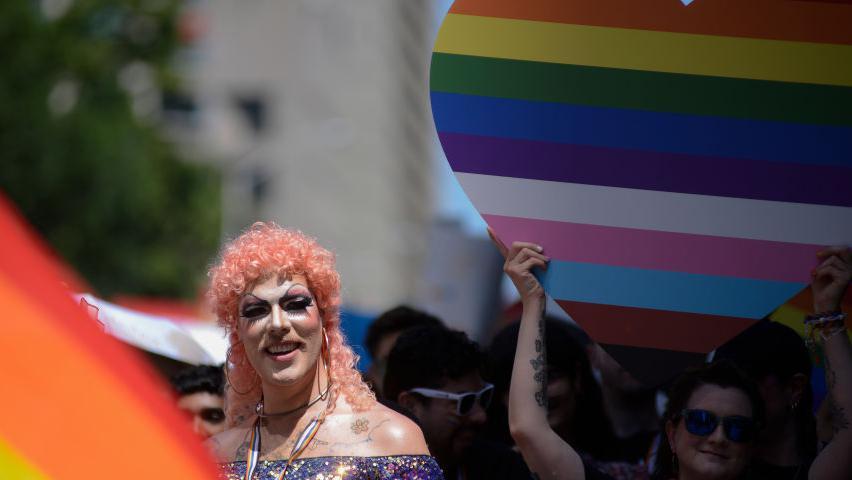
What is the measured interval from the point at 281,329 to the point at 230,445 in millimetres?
397

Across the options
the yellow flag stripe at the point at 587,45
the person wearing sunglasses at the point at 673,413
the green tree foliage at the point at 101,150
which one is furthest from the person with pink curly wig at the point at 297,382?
the green tree foliage at the point at 101,150

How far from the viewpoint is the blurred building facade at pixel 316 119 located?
51.6 meters

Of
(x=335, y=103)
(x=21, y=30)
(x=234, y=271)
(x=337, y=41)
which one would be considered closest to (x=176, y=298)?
(x=21, y=30)

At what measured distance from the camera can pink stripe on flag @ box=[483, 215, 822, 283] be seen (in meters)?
3.44

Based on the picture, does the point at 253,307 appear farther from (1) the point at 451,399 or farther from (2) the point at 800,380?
(2) the point at 800,380

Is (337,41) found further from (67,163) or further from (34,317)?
(34,317)

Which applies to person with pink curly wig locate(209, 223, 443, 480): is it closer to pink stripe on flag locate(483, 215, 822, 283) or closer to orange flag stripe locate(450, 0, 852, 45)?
pink stripe on flag locate(483, 215, 822, 283)

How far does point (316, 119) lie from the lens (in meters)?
54.0

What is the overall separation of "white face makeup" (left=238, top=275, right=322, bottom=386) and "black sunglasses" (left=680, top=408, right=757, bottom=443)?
1.06 meters

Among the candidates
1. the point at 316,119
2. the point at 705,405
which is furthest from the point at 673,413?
the point at 316,119

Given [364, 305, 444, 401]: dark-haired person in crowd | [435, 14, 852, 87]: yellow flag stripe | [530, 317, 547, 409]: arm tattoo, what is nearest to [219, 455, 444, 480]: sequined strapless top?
[530, 317, 547, 409]: arm tattoo

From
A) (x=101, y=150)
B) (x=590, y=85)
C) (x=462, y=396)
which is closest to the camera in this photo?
(x=590, y=85)

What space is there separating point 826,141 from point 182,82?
69.3 ft

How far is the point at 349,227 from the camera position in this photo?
2338 inches
